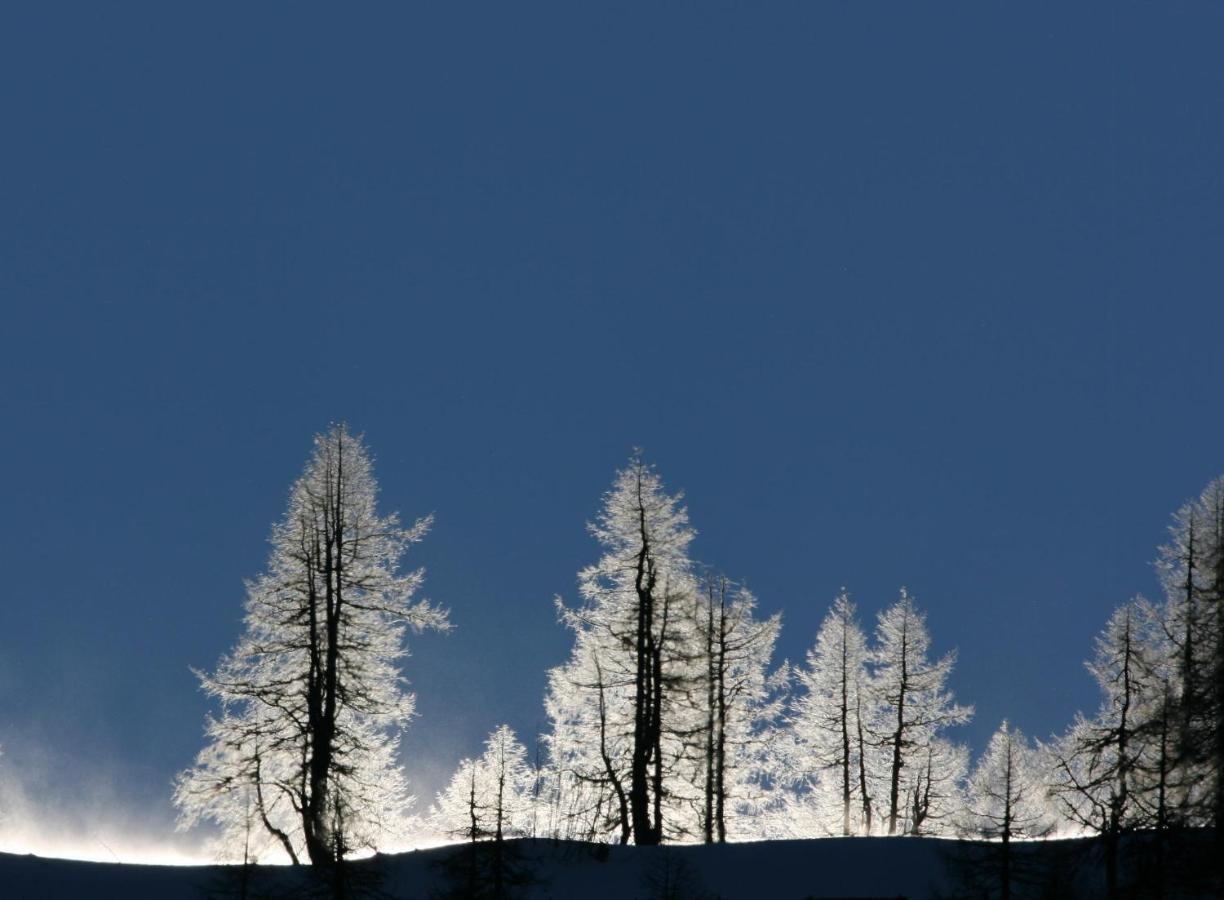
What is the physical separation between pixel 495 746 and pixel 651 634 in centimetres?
747

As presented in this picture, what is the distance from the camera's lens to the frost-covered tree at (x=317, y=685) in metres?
29.2

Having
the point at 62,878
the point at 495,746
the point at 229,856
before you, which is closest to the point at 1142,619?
the point at 495,746

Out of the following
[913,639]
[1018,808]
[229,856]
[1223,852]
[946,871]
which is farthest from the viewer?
[1018,808]

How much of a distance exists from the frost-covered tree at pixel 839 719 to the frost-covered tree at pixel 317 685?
14.7 metres

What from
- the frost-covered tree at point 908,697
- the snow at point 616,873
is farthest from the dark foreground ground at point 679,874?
the frost-covered tree at point 908,697

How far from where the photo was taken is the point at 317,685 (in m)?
29.5

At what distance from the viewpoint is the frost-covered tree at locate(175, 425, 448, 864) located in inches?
1151

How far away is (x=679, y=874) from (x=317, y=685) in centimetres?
1051

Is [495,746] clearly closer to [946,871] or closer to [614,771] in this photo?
[614,771]

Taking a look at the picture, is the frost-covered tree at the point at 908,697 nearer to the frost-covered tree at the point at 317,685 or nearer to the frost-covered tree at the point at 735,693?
the frost-covered tree at the point at 735,693

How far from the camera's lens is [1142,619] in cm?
3253

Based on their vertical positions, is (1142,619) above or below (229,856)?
above

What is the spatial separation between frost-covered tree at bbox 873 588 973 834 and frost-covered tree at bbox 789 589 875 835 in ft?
2.01

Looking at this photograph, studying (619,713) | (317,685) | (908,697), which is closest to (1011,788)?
(908,697)
